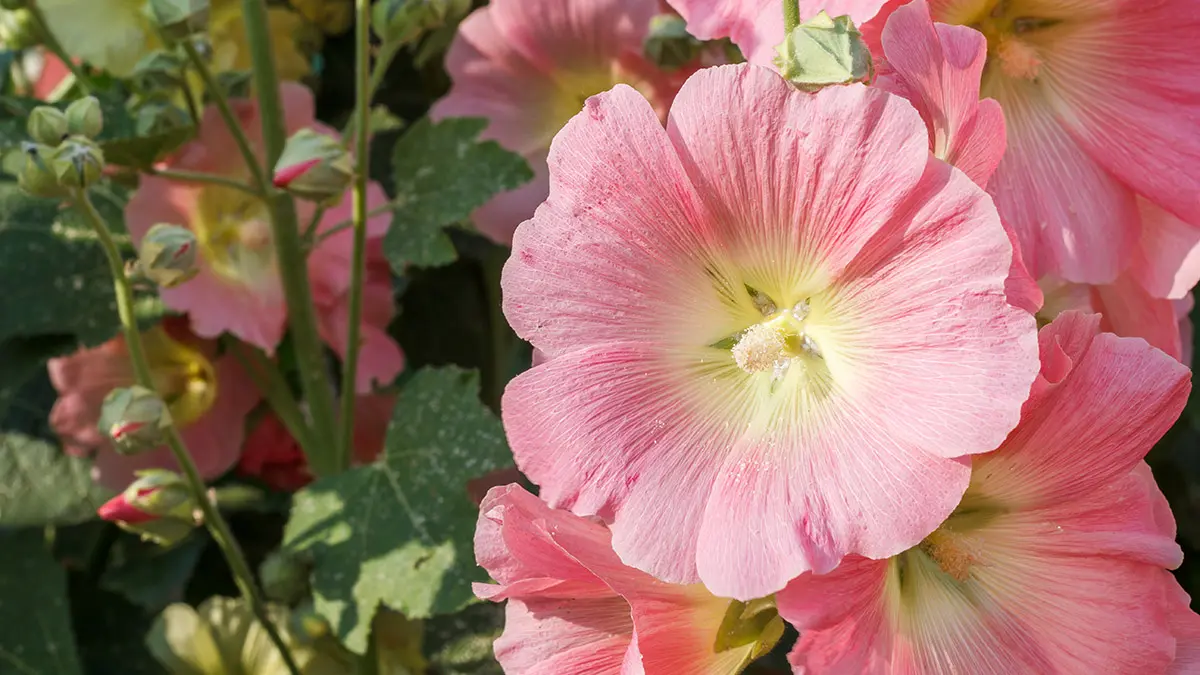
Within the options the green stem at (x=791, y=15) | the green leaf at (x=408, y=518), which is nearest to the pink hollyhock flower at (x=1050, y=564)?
the green stem at (x=791, y=15)

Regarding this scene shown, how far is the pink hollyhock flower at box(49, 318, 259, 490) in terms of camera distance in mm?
784

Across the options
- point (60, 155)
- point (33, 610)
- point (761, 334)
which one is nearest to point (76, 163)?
point (60, 155)

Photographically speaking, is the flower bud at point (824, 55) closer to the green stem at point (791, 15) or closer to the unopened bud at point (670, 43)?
the green stem at point (791, 15)

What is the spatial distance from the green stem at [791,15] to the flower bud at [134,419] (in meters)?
0.37

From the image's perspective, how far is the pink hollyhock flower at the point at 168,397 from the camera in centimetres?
78

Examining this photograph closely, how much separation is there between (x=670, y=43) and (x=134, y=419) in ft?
1.21

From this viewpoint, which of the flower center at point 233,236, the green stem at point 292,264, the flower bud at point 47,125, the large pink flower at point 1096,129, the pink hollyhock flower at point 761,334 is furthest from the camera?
the flower center at point 233,236

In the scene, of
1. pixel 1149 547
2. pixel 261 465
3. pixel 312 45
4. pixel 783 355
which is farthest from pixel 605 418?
pixel 312 45

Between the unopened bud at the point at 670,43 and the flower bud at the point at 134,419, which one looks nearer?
the flower bud at the point at 134,419

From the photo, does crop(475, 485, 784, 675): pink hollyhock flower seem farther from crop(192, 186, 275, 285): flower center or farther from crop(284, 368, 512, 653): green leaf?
crop(192, 186, 275, 285): flower center

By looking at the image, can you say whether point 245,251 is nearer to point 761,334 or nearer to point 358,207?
point 358,207

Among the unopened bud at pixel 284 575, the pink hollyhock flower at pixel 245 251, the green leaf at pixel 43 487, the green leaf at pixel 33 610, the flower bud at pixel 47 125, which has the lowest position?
the green leaf at pixel 33 610

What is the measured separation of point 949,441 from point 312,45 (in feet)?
2.41

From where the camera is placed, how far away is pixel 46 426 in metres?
0.89
